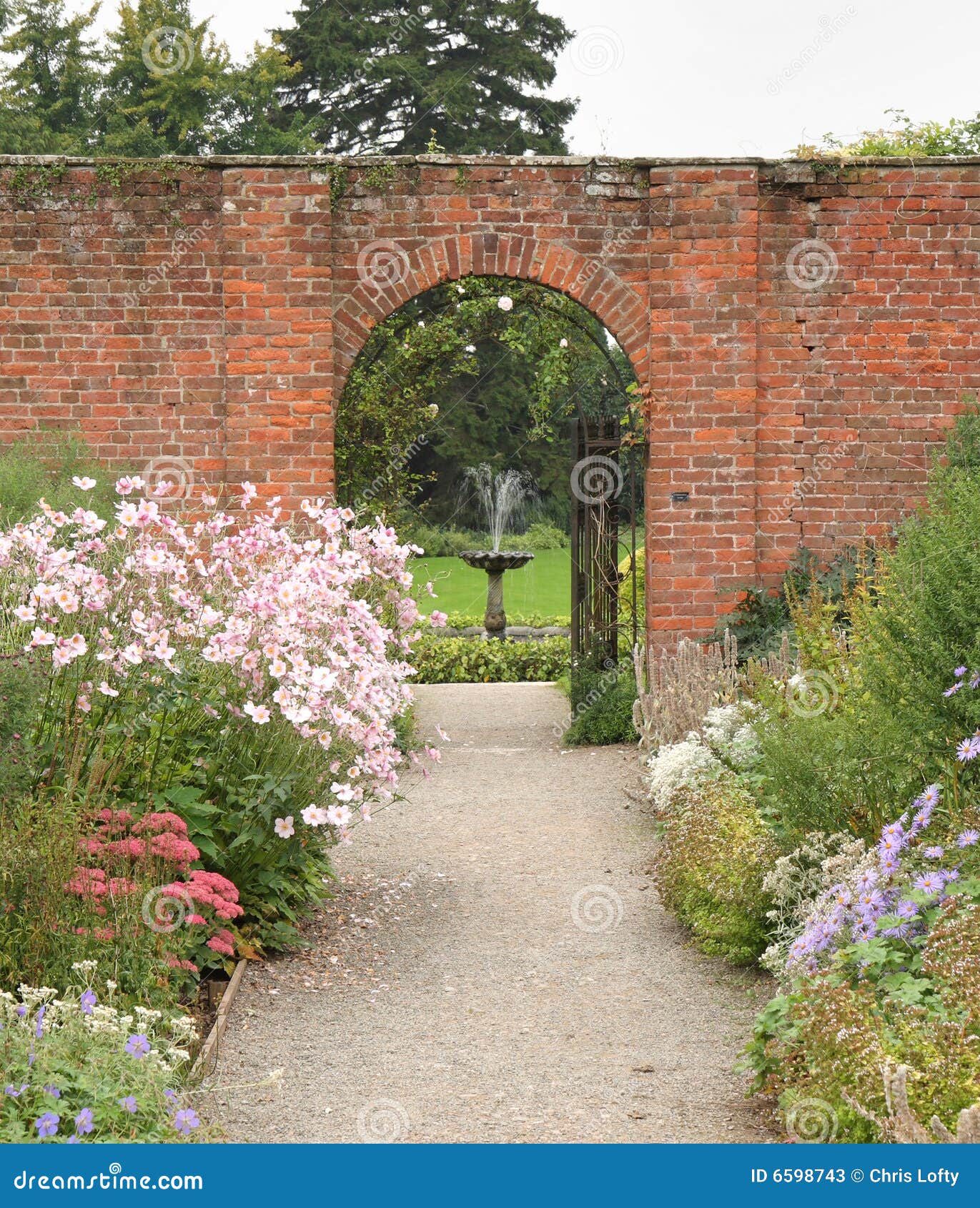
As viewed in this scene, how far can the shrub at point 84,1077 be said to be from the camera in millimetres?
2893

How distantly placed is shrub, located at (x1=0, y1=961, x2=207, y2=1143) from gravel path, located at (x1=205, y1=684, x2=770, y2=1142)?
0.39 meters

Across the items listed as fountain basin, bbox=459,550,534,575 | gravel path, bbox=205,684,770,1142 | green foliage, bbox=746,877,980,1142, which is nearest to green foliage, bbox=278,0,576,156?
fountain basin, bbox=459,550,534,575

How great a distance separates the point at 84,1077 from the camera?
2.99 metres

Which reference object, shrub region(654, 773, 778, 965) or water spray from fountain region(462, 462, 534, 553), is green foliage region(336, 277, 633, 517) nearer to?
shrub region(654, 773, 778, 965)

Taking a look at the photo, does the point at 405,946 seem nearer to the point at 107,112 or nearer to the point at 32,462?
the point at 32,462

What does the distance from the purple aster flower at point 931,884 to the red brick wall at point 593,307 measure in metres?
5.45

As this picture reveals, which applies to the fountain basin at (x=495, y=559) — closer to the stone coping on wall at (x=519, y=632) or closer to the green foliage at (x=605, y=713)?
the stone coping on wall at (x=519, y=632)

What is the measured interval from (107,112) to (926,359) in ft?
63.8

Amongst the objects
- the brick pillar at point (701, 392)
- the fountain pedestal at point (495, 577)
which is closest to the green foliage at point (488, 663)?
the fountain pedestal at point (495, 577)

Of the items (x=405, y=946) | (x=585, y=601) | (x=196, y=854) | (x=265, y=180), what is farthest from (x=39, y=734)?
(x=585, y=601)

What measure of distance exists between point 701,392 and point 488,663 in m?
6.20

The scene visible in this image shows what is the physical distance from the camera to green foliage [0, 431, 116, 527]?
26.3 ft

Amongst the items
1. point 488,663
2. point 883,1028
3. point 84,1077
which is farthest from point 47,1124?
point 488,663

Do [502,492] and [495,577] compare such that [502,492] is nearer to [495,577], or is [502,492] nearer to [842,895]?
[495,577]
